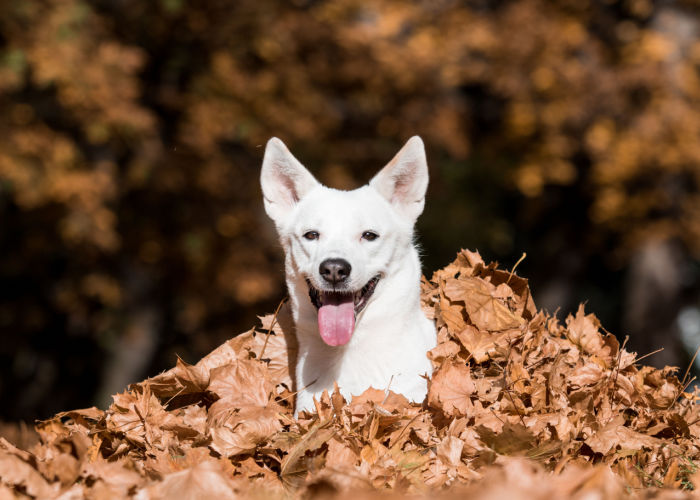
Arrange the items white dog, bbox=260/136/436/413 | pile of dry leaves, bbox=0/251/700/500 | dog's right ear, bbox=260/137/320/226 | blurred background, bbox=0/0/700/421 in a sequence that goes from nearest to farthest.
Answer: pile of dry leaves, bbox=0/251/700/500, white dog, bbox=260/136/436/413, dog's right ear, bbox=260/137/320/226, blurred background, bbox=0/0/700/421

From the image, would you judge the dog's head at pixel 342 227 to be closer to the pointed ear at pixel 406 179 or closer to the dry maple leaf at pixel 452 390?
the pointed ear at pixel 406 179

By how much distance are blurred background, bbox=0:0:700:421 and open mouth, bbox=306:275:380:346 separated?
7271 mm

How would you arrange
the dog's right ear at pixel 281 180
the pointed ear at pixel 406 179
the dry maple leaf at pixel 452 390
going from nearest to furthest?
the dry maple leaf at pixel 452 390
the pointed ear at pixel 406 179
the dog's right ear at pixel 281 180

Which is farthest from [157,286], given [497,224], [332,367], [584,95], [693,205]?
[332,367]

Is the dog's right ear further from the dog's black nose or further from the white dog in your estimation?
the dog's black nose

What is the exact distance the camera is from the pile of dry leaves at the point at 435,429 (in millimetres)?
2547

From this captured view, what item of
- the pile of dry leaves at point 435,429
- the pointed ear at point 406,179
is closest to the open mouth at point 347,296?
the pile of dry leaves at point 435,429

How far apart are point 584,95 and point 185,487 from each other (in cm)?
1192

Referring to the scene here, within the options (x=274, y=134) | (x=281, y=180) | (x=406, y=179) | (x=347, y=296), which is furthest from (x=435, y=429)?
(x=274, y=134)

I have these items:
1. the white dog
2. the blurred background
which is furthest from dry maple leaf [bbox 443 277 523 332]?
the blurred background

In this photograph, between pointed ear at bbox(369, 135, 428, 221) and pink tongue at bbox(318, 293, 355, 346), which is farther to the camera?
pointed ear at bbox(369, 135, 428, 221)

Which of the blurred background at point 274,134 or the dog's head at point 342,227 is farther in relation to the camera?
the blurred background at point 274,134

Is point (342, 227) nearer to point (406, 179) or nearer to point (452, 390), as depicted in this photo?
point (406, 179)

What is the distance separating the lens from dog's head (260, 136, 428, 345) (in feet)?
11.8
